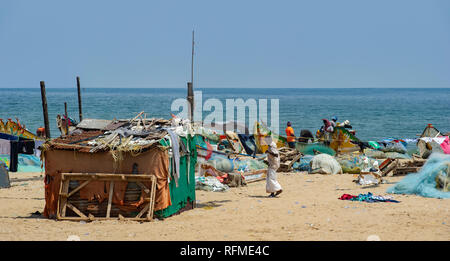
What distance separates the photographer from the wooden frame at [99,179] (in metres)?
10.8

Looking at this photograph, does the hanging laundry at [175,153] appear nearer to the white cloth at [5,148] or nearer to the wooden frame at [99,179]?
the wooden frame at [99,179]

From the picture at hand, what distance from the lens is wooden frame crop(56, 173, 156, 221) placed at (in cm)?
1077

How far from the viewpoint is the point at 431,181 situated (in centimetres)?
1330

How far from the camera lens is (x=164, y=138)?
11.2 meters

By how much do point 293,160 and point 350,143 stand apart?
11.8 ft

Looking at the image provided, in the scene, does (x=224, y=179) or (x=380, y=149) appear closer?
(x=224, y=179)

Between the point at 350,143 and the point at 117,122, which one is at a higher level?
the point at 117,122

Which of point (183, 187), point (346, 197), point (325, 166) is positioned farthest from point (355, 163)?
point (183, 187)

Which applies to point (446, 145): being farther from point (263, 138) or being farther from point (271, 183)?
point (271, 183)

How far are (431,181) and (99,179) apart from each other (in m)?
7.66
